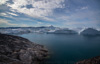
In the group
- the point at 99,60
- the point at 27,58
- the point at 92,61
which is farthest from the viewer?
the point at 27,58

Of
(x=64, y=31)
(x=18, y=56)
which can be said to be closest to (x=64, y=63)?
(x=18, y=56)

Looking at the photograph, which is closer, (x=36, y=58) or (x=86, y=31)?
(x=36, y=58)

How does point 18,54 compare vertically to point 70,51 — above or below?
above

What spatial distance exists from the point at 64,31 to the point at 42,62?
57331 mm

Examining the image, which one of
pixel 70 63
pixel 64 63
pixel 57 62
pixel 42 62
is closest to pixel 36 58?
pixel 42 62

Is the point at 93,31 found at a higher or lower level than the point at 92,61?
higher

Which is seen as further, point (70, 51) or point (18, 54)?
point (70, 51)

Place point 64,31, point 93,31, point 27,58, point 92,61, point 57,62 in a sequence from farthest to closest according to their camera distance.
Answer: point 64,31
point 93,31
point 57,62
point 27,58
point 92,61

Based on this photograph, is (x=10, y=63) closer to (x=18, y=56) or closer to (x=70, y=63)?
(x=18, y=56)

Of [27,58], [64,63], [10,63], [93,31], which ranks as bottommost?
[64,63]

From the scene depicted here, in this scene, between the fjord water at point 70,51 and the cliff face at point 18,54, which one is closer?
the cliff face at point 18,54

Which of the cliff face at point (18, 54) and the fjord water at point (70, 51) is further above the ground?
the cliff face at point (18, 54)

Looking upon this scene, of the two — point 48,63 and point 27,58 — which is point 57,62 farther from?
point 27,58

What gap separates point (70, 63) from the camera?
33.3ft
